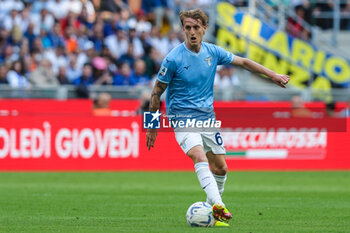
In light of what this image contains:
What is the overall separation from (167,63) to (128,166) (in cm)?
1024

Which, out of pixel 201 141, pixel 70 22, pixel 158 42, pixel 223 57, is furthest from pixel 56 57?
pixel 201 141

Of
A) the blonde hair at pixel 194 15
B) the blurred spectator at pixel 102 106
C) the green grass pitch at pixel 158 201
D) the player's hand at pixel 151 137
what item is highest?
the blonde hair at pixel 194 15

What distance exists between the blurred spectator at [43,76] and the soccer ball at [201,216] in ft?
42.6

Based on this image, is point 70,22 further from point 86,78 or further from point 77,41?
point 86,78

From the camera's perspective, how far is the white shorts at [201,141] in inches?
356

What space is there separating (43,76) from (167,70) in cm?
1278

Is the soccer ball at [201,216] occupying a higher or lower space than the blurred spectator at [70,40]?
lower

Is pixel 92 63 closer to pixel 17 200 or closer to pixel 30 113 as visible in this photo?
pixel 30 113

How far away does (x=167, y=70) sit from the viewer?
8984 millimetres

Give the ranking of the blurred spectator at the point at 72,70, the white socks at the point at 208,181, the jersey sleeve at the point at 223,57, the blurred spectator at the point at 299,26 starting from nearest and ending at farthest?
the white socks at the point at 208,181, the jersey sleeve at the point at 223,57, the blurred spectator at the point at 72,70, the blurred spectator at the point at 299,26

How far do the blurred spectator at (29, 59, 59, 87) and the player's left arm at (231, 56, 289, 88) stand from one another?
1238 centimetres

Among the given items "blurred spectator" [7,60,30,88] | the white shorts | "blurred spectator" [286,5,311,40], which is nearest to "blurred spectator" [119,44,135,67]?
"blurred spectator" [7,60,30,88]

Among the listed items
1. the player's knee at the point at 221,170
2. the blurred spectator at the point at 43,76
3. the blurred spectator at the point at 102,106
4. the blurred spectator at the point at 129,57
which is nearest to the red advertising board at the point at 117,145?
the blurred spectator at the point at 102,106

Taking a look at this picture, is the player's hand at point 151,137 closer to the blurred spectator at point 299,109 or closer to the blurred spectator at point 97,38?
the blurred spectator at point 299,109
